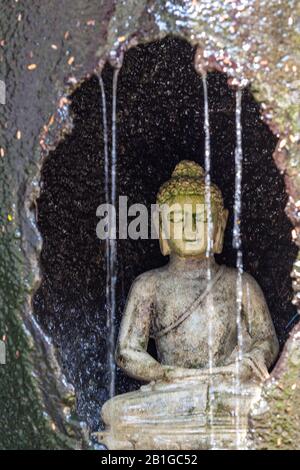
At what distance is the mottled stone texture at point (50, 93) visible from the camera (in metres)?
6.74

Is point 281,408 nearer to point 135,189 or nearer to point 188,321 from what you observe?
point 188,321

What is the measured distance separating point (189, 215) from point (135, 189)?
54cm

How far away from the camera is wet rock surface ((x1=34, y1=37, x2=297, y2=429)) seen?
7.48 meters

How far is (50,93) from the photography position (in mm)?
6844

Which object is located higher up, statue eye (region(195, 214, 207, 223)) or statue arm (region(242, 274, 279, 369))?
statue eye (region(195, 214, 207, 223))

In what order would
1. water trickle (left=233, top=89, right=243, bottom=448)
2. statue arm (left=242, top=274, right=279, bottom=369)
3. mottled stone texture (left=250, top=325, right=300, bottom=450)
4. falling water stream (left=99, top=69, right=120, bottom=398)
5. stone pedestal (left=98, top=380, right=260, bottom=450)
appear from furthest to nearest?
falling water stream (left=99, top=69, right=120, bottom=398), statue arm (left=242, top=274, right=279, bottom=369), water trickle (left=233, top=89, right=243, bottom=448), stone pedestal (left=98, top=380, right=260, bottom=450), mottled stone texture (left=250, top=325, right=300, bottom=450)

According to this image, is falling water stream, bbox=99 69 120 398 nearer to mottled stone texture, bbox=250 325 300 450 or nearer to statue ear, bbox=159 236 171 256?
statue ear, bbox=159 236 171 256

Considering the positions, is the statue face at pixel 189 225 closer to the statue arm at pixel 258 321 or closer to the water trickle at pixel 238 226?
the water trickle at pixel 238 226

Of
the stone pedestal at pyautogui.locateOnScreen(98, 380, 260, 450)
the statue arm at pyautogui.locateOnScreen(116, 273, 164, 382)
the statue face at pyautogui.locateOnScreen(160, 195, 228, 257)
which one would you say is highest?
the statue face at pyautogui.locateOnScreen(160, 195, 228, 257)

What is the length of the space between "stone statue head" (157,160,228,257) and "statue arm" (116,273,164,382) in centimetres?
22

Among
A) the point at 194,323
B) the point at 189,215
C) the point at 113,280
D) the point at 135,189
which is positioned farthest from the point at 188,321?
the point at 135,189

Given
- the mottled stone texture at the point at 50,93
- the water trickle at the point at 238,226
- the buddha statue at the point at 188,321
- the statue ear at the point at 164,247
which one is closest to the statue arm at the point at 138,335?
the buddha statue at the point at 188,321

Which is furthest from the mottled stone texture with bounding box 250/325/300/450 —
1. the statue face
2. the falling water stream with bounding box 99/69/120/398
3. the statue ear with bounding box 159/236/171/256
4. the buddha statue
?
the falling water stream with bounding box 99/69/120/398
